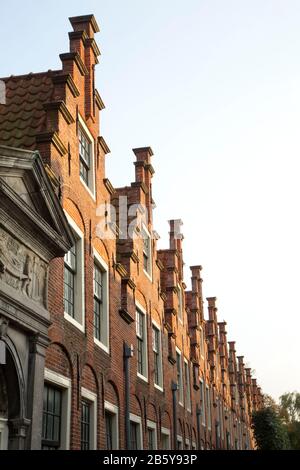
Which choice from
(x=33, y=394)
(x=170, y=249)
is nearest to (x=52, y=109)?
(x=33, y=394)

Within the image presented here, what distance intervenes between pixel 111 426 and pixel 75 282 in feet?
14.1

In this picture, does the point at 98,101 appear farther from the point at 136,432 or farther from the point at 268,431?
the point at 268,431

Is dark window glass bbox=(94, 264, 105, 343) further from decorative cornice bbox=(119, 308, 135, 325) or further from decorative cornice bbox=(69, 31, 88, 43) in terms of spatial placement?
decorative cornice bbox=(69, 31, 88, 43)

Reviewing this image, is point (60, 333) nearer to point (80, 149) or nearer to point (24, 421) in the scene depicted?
point (24, 421)

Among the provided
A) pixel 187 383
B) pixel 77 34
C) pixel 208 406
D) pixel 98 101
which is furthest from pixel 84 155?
pixel 208 406

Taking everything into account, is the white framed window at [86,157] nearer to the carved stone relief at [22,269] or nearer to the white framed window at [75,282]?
the white framed window at [75,282]

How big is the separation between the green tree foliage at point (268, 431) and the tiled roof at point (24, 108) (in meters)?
39.5

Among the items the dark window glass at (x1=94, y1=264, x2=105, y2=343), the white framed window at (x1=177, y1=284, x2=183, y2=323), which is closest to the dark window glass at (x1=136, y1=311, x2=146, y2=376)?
the dark window glass at (x1=94, y1=264, x2=105, y2=343)

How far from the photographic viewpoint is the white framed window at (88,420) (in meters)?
14.0

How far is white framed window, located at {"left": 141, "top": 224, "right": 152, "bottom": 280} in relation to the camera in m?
22.9

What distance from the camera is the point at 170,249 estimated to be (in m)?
28.9

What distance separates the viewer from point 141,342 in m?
20.7

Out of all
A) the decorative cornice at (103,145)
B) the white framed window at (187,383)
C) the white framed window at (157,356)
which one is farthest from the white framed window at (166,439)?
the decorative cornice at (103,145)
